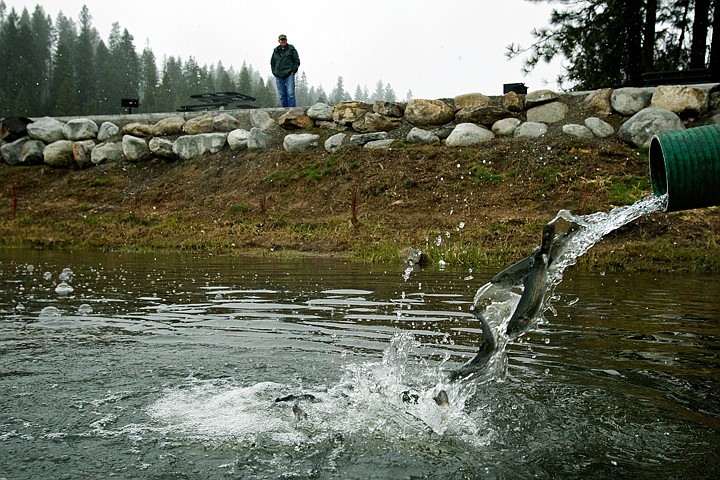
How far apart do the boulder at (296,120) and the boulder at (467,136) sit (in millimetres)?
3900

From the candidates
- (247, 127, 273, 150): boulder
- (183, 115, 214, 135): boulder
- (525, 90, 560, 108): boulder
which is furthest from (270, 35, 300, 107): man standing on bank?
(525, 90, 560, 108): boulder

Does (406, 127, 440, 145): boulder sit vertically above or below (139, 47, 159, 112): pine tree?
below

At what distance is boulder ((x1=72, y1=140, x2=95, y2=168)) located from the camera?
58.0 feet

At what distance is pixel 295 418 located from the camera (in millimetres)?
3332

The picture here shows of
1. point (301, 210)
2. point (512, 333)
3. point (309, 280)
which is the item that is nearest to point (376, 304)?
point (309, 280)

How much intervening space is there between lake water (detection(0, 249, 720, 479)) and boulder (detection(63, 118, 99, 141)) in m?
12.5

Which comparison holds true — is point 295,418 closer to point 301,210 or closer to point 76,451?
point 76,451

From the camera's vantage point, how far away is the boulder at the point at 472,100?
1501 cm

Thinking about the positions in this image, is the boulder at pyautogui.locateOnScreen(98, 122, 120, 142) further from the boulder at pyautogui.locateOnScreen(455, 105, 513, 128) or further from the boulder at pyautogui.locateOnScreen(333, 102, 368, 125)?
the boulder at pyautogui.locateOnScreen(455, 105, 513, 128)

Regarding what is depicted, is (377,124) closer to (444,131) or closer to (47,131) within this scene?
(444,131)

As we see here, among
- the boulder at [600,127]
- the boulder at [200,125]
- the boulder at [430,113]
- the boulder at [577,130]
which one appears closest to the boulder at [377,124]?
the boulder at [430,113]

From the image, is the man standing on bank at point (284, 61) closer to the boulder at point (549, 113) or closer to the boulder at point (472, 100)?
the boulder at point (472, 100)

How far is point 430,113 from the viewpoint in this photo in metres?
15.2

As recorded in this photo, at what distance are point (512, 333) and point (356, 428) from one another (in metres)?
0.99
